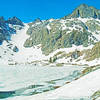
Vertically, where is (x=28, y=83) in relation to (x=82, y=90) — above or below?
below

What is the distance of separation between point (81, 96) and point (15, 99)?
16478 millimetres

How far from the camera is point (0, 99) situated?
163 ft

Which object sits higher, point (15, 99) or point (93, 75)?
point (93, 75)

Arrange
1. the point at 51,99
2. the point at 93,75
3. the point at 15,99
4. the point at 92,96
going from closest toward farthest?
the point at 92,96 → the point at 51,99 → the point at 93,75 → the point at 15,99

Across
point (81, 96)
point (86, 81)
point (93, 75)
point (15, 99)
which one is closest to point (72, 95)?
point (81, 96)

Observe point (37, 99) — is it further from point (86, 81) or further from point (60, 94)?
point (86, 81)

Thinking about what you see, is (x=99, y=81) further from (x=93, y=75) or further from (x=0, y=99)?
(x=0, y=99)

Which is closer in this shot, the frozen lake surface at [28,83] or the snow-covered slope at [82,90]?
the snow-covered slope at [82,90]

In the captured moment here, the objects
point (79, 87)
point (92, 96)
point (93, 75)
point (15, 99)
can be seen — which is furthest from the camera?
point (15, 99)

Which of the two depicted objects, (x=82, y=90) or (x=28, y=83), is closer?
(x=82, y=90)

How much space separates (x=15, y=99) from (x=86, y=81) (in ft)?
50.8

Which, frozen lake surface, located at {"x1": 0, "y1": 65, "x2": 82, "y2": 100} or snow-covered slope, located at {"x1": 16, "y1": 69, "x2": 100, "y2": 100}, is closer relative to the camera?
snow-covered slope, located at {"x1": 16, "y1": 69, "x2": 100, "y2": 100}

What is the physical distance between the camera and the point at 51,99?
124 feet

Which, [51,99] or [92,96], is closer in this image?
[92,96]
